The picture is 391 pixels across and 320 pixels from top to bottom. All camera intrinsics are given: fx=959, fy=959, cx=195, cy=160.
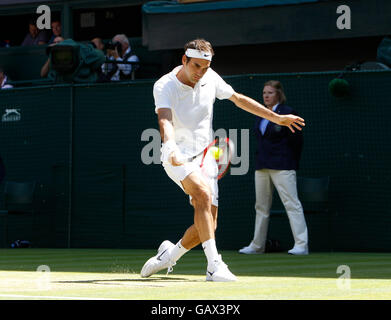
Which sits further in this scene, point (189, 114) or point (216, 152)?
point (216, 152)

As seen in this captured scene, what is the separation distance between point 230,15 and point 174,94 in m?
10.0

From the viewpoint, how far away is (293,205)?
13.7 m

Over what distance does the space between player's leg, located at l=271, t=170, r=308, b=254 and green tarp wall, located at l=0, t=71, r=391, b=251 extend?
102 cm

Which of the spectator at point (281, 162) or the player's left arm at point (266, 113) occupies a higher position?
the player's left arm at point (266, 113)

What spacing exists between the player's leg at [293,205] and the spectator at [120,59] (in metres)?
5.56

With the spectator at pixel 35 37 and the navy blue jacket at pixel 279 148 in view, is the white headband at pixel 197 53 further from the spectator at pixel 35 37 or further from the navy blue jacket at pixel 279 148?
the spectator at pixel 35 37

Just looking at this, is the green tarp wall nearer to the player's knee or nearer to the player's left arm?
the player's left arm

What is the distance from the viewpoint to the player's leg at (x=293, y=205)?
13.6 meters

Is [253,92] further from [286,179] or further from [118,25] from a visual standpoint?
[118,25]

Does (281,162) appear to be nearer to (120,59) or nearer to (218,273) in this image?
(218,273)

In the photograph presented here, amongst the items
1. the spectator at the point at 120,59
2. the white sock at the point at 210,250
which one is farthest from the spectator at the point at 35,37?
the white sock at the point at 210,250

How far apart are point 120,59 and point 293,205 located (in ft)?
20.7

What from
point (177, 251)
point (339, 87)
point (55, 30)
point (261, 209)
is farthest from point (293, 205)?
point (55, 30)
